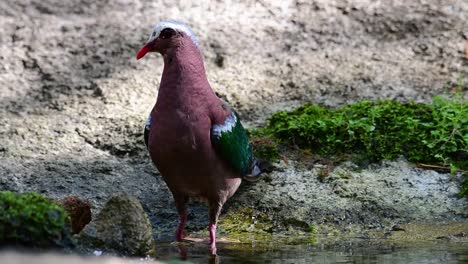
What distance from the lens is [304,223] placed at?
6.17 m

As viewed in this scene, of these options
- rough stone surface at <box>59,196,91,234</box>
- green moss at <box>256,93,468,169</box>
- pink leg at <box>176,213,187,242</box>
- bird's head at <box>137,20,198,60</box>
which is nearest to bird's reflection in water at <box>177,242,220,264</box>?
pink leg at <box>176,213,187,242</box>

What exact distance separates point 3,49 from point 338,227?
3822mm

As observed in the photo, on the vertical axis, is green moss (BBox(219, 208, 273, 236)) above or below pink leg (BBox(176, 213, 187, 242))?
below

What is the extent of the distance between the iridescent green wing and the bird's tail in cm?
7

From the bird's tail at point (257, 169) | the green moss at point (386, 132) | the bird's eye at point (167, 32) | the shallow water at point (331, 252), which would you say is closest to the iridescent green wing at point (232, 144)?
the bird's tail at point (257, 169)

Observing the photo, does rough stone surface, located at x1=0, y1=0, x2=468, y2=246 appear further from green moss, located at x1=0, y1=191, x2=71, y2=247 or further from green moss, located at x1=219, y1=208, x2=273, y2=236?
green moss, located at x1=0, y1=191, x2=71, y2=247

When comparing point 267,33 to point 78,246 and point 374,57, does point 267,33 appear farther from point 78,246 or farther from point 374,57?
point 78,246

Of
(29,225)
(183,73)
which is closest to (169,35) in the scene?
(183,73)

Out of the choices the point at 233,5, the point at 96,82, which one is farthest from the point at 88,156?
the point at 233,5

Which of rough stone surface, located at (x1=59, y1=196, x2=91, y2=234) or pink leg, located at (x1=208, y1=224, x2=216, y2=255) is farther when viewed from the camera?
pink leg, located at (x1=208, y1=224, x2=216, y2=255)

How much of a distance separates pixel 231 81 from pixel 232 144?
2.27 meters

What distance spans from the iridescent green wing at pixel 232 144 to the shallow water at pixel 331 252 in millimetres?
565

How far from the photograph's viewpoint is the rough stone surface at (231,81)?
21.2 feet

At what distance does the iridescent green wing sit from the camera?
5778 millimetres
